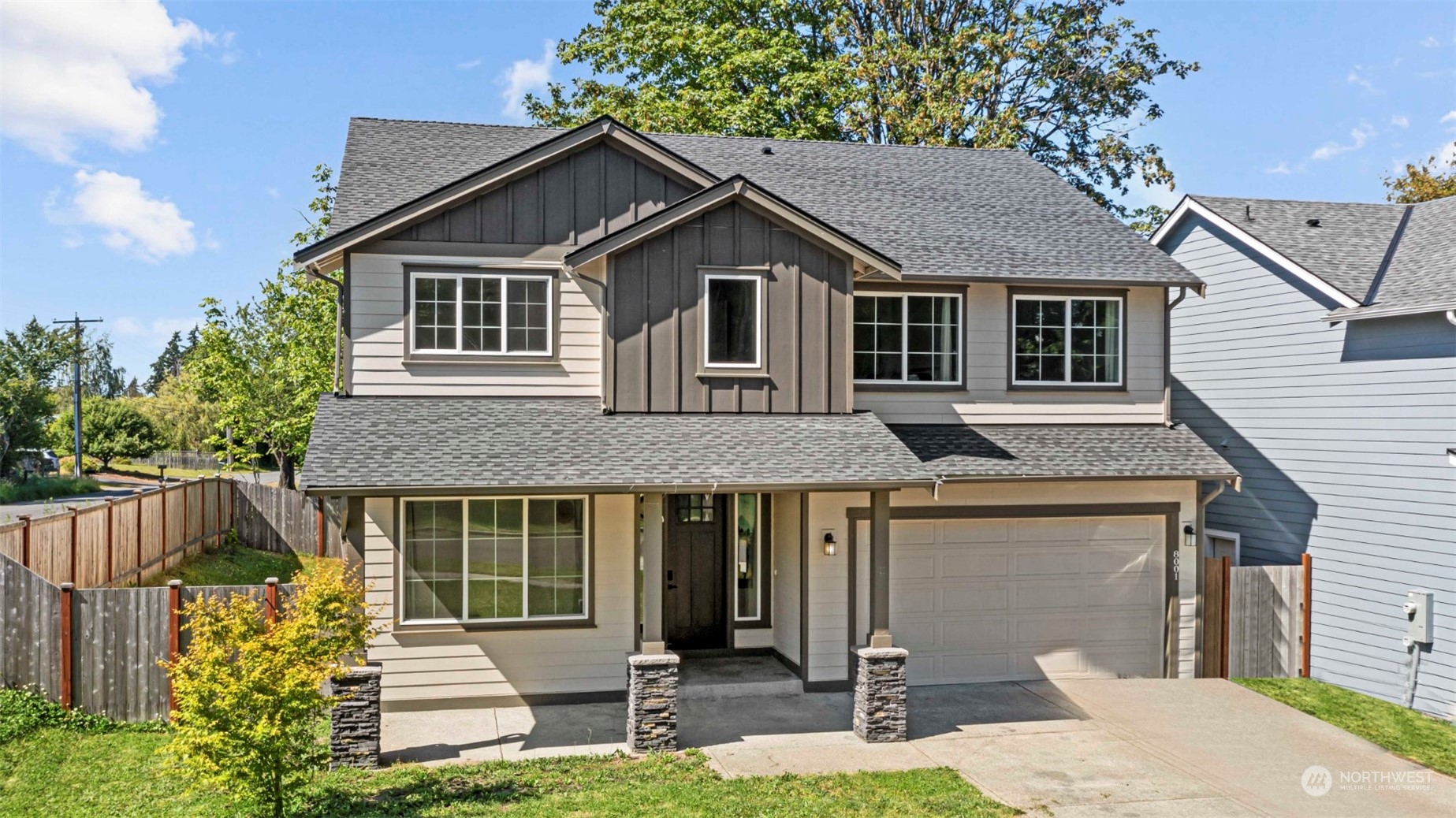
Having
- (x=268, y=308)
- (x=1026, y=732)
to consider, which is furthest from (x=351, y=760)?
(x=268, y=308)

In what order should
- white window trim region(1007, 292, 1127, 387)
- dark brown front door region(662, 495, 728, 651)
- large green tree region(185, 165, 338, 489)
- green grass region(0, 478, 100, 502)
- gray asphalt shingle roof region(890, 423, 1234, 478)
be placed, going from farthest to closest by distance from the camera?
green grass region(0, 478, 100, 502) < large green tree region(185, 165, 338, 489) < white window trim region(1007, 292, 1127, 387) < dark brown front door region(662, 495, 728, 651) < gray asphalt shingle roof region(890, 423, 1234, 478)

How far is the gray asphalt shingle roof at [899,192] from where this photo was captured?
1328 centimetres

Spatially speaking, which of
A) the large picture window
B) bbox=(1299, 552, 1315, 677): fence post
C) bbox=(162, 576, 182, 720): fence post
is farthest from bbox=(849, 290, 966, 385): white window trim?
bbox=(162, 576, 182, 720): fence post

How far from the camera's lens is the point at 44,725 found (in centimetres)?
995

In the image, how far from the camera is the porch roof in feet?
31.9

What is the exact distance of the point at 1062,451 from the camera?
12.8 meters

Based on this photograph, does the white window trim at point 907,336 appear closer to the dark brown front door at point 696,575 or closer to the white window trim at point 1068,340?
the white window trim at point 1068,340

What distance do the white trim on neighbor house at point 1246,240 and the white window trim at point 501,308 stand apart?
8870mm

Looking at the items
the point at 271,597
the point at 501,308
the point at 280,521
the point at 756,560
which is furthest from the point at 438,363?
the point at 280,521

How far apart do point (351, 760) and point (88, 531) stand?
6.92 m

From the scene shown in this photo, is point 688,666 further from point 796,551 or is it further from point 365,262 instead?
point 365,262

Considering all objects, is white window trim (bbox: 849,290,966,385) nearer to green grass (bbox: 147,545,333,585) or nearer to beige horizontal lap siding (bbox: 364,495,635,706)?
beige horizontal lap siding (bbox: 364,495,635,706)

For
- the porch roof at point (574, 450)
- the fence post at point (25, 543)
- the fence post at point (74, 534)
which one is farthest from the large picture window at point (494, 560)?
the fence post at point (74, 534)

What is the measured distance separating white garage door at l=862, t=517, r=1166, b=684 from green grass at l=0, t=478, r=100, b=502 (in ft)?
107
